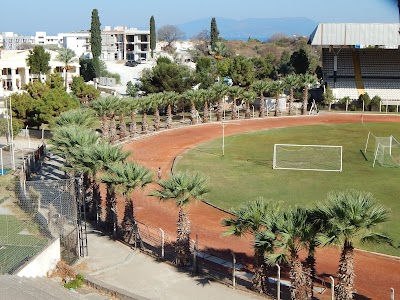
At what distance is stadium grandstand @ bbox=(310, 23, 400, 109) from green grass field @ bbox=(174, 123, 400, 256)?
61.7ft

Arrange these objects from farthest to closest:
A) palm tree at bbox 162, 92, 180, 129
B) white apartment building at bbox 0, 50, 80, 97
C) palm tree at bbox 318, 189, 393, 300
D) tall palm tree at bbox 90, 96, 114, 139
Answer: white apartment building at bbox 0, 50, 80, 97
palm tree at bbox 162, 92, 180, 129
tall palm tree at bbox 90, 96, 114, 139
palm tree at bbox 318, 189, 393, 300

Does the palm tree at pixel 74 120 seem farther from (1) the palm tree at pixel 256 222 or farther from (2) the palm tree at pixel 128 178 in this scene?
(1) the palm tree at pixel 256 222

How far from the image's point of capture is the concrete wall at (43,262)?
699 inches

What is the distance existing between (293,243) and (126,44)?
111317 mm

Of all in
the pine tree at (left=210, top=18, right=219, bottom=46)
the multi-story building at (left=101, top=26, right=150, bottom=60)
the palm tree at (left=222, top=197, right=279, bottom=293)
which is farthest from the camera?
the multi-story building at (left=101, top=26, right=150, bottom=60)

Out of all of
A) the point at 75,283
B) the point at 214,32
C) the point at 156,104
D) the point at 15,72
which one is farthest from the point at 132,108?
the point at 214,32

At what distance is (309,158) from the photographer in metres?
37.7

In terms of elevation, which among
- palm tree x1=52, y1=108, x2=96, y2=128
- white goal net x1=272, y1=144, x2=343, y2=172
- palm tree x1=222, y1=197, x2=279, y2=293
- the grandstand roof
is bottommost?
white goal net x1=272, y1=144, x2=343, y2=172

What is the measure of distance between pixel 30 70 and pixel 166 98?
28.7m

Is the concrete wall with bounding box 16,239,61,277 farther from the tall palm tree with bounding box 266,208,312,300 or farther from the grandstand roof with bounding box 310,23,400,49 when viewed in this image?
the grandstand roof with bounding box 310,23,400,49

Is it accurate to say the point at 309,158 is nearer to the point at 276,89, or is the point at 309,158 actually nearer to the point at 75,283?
the point at 276,89

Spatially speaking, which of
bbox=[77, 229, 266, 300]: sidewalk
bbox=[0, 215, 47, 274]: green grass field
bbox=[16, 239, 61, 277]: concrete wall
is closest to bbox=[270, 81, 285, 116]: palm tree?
bbox=[77, 229, 266, 300]: sidewalk

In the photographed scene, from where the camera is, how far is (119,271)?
64.7 ft

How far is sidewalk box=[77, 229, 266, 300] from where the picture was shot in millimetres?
17844
